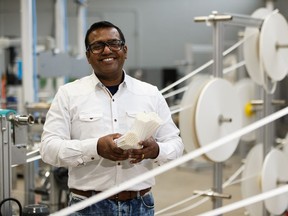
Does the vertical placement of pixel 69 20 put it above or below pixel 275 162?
above

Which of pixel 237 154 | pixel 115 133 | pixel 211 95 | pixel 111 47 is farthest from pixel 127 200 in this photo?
pixel 237 154

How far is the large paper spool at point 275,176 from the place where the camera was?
3.30 metres

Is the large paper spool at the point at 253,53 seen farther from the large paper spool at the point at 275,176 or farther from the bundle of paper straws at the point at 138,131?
the bundle of paper straws at the point at 138,131

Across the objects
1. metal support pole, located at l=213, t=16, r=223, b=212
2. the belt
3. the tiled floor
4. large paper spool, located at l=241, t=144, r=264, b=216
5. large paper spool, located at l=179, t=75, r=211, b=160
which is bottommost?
the tiled floor

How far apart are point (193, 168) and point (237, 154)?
109 cm

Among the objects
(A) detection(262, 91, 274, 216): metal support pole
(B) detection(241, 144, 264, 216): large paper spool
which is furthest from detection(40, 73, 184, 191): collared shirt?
(A) detection(262, 91, 274, 216): metal support pole

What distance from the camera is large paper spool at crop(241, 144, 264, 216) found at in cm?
333

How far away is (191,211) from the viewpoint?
13.6 ft

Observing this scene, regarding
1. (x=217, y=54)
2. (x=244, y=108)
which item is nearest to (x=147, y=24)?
(x=244, y=108)

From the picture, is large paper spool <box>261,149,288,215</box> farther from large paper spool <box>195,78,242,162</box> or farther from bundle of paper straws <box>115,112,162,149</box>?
bundle of paper straws <box>115,112,162,149</box>

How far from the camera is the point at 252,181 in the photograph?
11.0 feet

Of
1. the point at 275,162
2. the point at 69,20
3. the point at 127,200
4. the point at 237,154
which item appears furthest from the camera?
the point at 69,20

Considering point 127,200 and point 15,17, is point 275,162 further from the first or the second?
point 15,17

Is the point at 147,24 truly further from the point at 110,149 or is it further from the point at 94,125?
the point at 110,149
